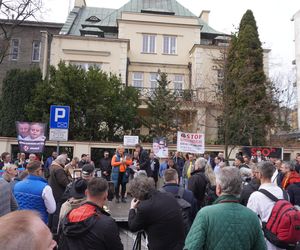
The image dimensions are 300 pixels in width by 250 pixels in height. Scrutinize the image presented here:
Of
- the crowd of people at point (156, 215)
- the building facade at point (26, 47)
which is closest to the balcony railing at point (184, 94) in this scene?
the building facade at point (26, 47)

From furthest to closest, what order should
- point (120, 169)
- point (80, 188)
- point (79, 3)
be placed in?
point (79, 3) → point (120, 169) → point (80, 188)

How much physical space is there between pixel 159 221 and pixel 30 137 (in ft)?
38.1

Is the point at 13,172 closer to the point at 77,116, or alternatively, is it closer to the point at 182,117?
the point at 77,116

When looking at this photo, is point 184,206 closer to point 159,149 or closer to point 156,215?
point 156,215

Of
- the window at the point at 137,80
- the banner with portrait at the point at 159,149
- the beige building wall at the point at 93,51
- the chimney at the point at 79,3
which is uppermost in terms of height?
the chimney at the point at 79,3

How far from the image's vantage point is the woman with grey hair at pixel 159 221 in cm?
408

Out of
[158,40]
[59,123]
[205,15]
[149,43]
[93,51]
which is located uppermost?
[205,15]

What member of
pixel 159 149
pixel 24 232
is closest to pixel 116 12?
pixel 159 149

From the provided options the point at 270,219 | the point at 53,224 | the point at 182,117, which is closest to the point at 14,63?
the point at 182,117

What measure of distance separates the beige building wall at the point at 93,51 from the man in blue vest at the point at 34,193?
28.9 meters

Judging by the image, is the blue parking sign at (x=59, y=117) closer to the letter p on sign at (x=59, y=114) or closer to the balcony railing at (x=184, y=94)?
the letter p on sign at (x=59, y=114)

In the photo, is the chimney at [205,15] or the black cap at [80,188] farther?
the chimney at [205,15]

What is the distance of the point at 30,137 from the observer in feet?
47.5

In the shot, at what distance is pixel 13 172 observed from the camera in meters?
6.00
